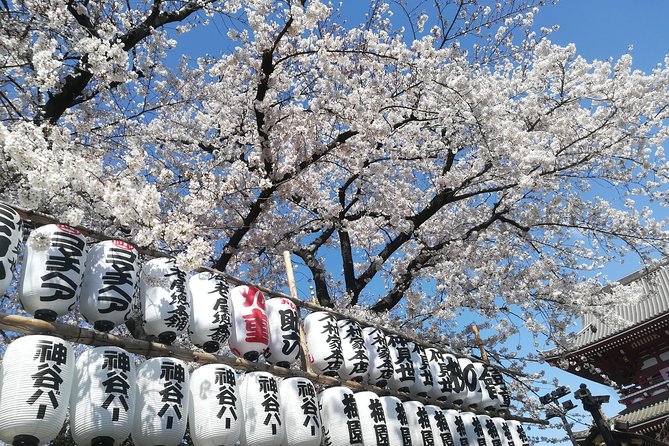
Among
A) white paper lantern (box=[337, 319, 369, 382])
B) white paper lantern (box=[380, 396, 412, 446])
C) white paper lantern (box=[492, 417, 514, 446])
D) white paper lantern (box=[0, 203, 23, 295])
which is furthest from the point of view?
white paper lantern (box=[492, 417, 514, 446])

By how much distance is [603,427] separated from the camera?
957 centimetres

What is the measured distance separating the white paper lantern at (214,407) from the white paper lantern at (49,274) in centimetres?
144

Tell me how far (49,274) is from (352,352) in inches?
152

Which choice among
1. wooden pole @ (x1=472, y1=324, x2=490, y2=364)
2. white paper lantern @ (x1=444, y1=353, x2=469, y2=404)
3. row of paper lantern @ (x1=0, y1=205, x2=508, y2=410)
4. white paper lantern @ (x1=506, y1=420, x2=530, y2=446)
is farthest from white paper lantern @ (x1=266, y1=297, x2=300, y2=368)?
white paper lantern @ (x1=506, y1=420, x2=530, y2=446)

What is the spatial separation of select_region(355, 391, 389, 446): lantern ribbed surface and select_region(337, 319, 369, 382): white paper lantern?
290 millimetres

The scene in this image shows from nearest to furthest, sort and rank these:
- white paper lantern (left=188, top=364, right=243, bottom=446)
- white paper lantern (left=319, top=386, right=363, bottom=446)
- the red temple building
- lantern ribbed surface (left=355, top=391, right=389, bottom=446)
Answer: white paper lantern (left=188, top=364, right=243, bottom=446) → white paper lantern (left=319, top=386, right=363, bottom=446) → lantern ribbed surface (left=355, top=391, right=389, bottom=446) → the red temple building

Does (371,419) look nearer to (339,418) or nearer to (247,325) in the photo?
(339,418)

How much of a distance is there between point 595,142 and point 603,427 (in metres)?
5.62

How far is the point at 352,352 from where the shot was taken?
664cm

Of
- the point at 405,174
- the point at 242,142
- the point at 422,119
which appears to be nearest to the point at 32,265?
the point at 242,142

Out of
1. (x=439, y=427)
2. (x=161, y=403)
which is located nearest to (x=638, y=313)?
(x=439, y=427)

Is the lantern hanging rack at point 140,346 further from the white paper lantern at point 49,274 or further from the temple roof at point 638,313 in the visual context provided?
the temple roof at point 638,313

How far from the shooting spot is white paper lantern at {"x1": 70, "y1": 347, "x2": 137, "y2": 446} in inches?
152

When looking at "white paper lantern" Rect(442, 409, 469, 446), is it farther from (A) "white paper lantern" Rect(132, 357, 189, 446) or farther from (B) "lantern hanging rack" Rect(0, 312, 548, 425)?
(A) "white paper lantern" Rect(132, 357, 189, 446)
